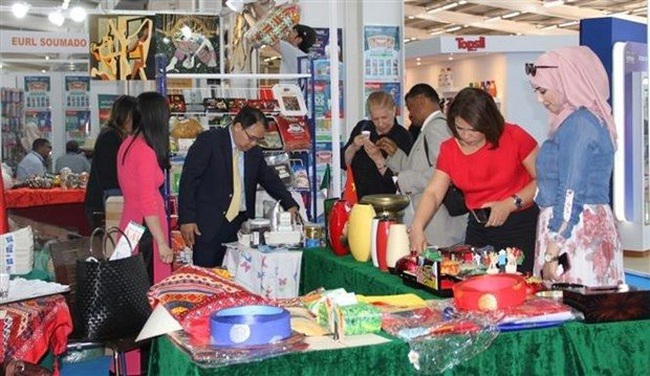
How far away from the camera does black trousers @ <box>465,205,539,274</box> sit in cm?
350

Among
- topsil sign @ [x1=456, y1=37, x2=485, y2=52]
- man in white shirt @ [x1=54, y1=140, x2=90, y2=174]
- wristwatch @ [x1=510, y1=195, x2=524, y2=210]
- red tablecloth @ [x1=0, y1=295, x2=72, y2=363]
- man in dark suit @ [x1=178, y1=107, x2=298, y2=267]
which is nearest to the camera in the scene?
red tablecloth @ [x1=0, y1=295, x2=72, y2=363]

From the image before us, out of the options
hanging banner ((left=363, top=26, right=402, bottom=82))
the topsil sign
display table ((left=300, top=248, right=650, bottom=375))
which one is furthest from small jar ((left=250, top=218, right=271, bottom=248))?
the topsil sign

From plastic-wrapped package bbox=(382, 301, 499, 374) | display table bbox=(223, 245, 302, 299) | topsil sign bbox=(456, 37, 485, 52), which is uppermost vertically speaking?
topsil sign bbox=(456, 37, 485, 52)

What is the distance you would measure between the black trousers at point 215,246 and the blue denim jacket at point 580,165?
6.98ft

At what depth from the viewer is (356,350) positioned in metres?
2.20

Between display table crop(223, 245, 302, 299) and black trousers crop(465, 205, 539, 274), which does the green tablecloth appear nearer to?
black trousers crop(465, 205, 539, 274)

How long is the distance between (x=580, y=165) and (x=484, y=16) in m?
19.7

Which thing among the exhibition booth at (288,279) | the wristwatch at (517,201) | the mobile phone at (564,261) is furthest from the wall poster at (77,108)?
the mobile phone at (564,261)

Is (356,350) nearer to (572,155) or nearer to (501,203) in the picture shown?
(572,155)

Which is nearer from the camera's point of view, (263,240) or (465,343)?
(465,343)

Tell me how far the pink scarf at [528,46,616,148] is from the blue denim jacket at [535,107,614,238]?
4cm

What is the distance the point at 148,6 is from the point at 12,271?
36.0 ft

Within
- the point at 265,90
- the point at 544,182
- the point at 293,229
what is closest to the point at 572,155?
the point at 544,182

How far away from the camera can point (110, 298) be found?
10.9 ft
